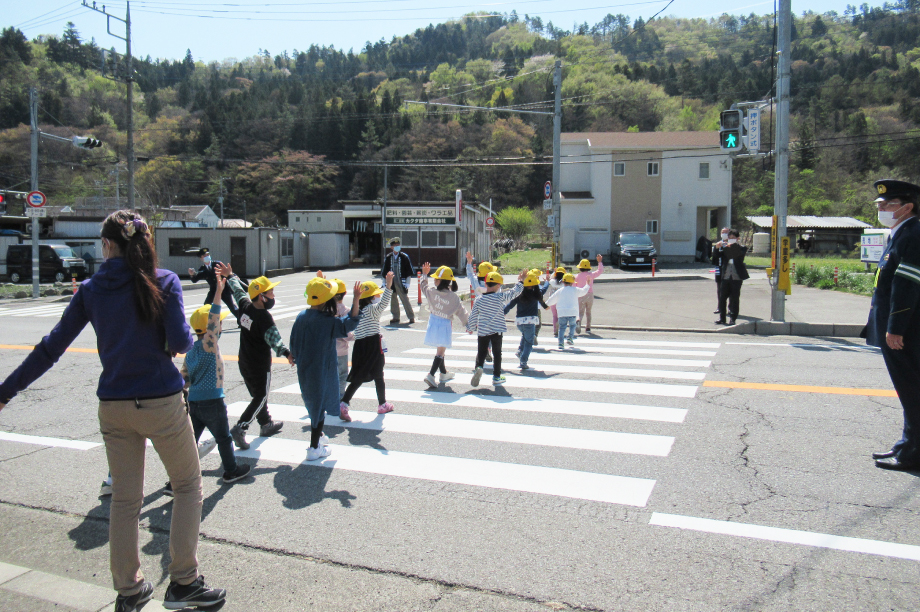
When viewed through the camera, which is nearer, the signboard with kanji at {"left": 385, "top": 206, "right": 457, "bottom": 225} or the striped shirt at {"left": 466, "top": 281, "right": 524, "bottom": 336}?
the striped shirt at {"left": 466, "top": 281, "right": 524, "bottom": 336}

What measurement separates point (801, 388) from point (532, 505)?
16.2ft

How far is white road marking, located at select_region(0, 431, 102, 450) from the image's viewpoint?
578 cm

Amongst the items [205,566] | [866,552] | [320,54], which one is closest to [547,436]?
[866,552]

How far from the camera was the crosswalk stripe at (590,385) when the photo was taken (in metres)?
7.41

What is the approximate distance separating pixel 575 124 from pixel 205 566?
74726 millimetres

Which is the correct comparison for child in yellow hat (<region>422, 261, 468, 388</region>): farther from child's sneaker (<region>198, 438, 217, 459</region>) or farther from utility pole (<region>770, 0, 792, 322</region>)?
utility pole (<region>770, 0, 792, 322</region>)

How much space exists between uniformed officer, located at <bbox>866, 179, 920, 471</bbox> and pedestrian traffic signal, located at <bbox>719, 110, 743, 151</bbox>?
9.42m

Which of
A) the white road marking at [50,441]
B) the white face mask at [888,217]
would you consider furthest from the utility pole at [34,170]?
the white face mask at [888,217]

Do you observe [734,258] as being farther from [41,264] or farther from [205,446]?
[41,264]

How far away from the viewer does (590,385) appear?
7.77m

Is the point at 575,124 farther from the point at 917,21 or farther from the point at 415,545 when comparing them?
the point at 415,545

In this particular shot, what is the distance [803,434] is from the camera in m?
5.66

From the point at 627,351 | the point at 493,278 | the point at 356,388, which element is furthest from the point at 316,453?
the point at 627,351

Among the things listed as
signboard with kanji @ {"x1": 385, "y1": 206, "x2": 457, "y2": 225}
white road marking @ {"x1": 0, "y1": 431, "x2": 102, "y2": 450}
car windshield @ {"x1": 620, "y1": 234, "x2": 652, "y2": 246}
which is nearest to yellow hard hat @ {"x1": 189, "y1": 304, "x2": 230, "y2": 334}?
white road marking @ {"x1": 0, "y1": 431, "x2": 102, "y2": 450}
